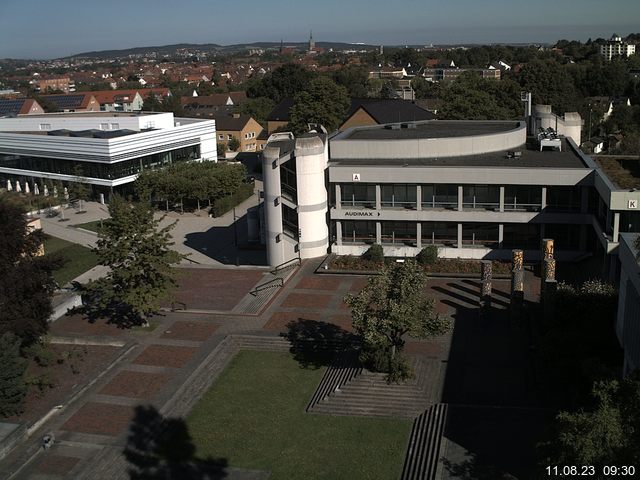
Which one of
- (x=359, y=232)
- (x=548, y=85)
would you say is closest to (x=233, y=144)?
(x=548, y=85)

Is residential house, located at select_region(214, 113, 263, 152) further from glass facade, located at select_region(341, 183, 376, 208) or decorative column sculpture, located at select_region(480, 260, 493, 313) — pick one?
decorative column sculpture, located at select_region(480, 260, 493, 313)

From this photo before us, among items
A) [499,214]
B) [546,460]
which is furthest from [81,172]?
[546,460]

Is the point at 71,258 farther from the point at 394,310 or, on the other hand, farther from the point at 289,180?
the point at 394,310

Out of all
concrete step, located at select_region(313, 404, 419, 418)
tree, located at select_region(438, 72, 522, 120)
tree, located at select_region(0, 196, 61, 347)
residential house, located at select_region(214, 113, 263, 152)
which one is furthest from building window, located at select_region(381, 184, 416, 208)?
residential house, located at select_region(214, 113, 263, 152)

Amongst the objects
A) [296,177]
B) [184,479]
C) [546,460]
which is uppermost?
[296,177]

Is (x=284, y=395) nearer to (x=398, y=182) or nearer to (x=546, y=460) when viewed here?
(x=546, y=460)
